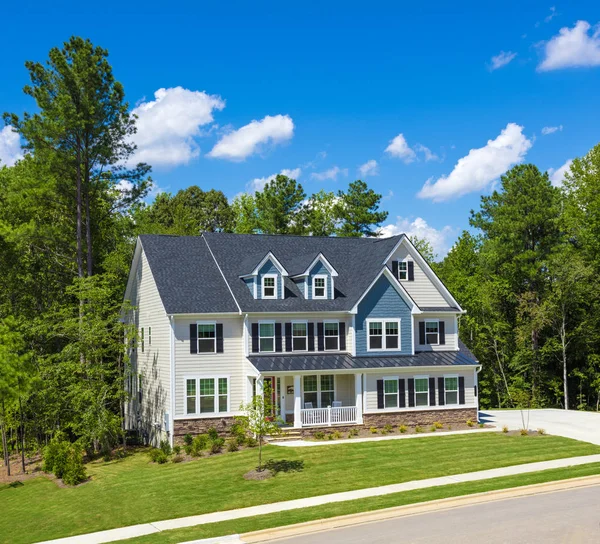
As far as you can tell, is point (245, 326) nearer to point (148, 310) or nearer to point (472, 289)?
point (148, 310)

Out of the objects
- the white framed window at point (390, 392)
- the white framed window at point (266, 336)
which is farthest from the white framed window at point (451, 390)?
the white framed window at point (266, 336)

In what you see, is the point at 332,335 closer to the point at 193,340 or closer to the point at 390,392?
the point at 390,392

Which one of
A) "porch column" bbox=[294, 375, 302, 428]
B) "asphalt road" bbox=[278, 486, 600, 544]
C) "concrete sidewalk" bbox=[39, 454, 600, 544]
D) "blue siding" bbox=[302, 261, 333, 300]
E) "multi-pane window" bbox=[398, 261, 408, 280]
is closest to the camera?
"asphalt road" bbox=[278, 486, 600, 544]

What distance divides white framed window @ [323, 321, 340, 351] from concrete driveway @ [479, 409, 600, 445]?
30.7 ft

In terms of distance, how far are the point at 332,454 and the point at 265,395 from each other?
596 cm

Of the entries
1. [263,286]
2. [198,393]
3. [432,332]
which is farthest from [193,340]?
[432,332]

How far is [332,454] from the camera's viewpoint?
2753 centimetres

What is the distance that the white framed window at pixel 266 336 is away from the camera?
3350cm

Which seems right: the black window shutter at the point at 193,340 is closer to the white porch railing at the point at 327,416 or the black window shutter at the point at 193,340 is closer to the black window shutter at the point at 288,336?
the black window shutter at the point at 288,336

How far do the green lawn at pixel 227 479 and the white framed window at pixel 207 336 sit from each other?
574 cm

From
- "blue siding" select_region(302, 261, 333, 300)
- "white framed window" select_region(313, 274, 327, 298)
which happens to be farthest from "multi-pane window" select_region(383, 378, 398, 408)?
"white framed window" select_region(313, 274, 327, 298)

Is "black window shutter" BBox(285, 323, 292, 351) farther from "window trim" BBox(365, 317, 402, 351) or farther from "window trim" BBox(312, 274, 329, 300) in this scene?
"window trim" BBox(365, 317, 402, 351)

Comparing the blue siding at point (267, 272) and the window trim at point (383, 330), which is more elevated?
the blue siding at point (267, 272)

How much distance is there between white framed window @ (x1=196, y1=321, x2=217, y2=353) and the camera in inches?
1283
